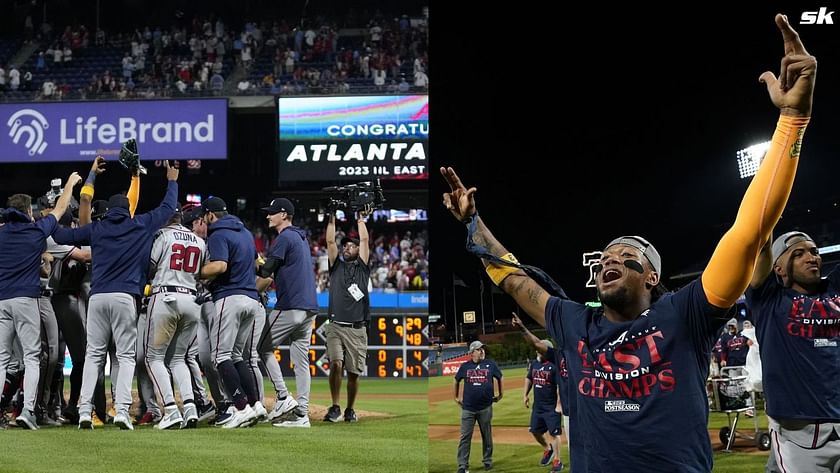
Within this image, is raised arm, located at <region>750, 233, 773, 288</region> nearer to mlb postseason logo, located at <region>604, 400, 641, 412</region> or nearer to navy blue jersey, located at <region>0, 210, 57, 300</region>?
mlb postseason logo, located at <region>604, 400, 641, 412</region>

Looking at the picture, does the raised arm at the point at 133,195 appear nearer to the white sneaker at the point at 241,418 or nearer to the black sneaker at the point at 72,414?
the black sneaker at the point at 72,414

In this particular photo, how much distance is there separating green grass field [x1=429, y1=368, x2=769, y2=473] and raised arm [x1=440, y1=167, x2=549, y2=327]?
557cm

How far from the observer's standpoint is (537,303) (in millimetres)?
2564

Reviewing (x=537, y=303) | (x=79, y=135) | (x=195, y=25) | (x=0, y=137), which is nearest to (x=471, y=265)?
(x=537, y=303)

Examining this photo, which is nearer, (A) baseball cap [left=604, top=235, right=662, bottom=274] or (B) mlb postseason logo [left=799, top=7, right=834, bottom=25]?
(A) baseball cap [left=604, top=235, right=662, bottom=274]

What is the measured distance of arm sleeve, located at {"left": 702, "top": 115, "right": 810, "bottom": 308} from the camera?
1.94 m

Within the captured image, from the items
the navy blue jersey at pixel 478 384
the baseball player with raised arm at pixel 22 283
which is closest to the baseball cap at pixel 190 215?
the baseball player with raised arm at pixel 22 283

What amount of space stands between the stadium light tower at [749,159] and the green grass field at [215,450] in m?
3.68

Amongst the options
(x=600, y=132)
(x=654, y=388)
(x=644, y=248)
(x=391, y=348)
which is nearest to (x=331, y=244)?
(x=600, y=132)

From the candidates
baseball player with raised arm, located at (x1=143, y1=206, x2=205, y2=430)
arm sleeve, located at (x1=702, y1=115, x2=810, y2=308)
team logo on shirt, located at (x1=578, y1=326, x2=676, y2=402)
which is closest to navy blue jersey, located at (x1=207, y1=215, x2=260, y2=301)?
baseball player with raised arm, located at (x1=143, y1=206, x2=205, y2=430)

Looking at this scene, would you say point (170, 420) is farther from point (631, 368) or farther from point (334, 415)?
point (631, 368)

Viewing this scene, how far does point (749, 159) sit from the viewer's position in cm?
788

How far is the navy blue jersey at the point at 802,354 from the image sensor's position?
141 inches

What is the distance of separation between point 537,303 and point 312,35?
60.3ft
